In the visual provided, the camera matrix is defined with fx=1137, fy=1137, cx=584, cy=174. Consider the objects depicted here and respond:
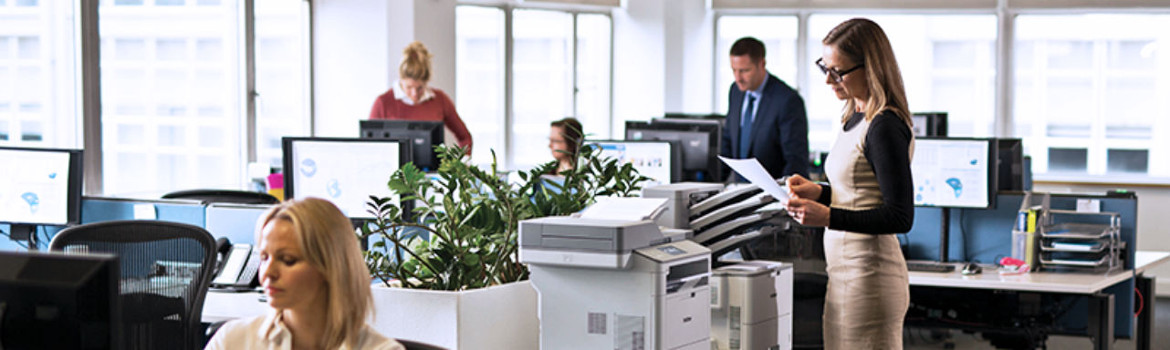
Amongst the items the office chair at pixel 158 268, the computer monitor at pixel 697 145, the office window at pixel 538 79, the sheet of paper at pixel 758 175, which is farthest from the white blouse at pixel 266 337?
the office window at pixel 538 79

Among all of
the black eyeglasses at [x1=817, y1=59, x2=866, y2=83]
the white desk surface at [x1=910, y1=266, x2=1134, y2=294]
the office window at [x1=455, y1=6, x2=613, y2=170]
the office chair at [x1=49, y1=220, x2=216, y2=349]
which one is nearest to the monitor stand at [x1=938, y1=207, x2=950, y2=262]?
the white desk surface at [x1=910, y1=266, x2=1134, y2=294]

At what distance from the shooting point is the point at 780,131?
4531 millimetres

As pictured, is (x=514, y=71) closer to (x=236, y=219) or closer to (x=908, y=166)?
(x=236, y=219)

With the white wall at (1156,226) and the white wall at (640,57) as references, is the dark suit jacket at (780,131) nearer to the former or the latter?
the white wall at (640,57)

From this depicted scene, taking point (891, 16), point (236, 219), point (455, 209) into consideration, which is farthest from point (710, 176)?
point (891, 16)

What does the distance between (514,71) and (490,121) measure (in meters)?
0.42

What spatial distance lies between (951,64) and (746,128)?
14.0ft

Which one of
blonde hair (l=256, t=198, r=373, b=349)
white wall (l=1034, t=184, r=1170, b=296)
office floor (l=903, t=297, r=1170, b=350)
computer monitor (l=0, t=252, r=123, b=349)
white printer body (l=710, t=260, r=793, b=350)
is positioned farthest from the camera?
white wall (l=1034, t=184, r=1170, b=296)

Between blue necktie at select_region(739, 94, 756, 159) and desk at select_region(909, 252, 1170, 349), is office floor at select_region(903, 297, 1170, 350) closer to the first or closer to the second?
desk at select_region(909, 252, 1170, 349)

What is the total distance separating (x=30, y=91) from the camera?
4.91m

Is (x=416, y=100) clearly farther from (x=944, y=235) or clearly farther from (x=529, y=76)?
(x=944, y=235)

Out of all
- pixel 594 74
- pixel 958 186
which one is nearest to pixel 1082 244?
pixel 958 186

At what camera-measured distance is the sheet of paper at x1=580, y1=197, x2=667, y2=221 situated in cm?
246

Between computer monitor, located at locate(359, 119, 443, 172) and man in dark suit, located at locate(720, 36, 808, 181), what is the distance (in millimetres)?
1373
